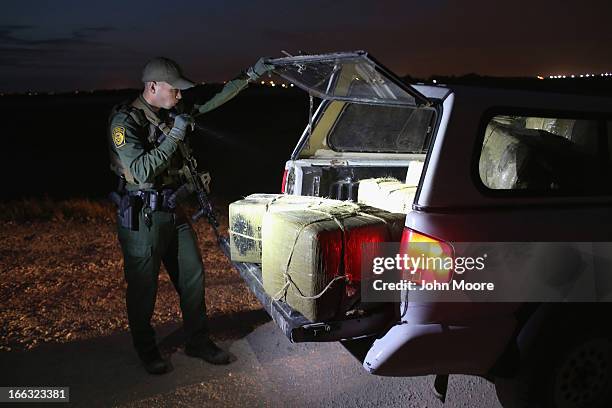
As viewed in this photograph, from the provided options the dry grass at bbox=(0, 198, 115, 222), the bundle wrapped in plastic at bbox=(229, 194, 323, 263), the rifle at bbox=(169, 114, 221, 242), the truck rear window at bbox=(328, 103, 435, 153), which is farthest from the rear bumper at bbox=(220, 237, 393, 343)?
the dry grass at bbox=(0, 198, 115, 222)

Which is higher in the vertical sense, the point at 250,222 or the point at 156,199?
the point at 156,199

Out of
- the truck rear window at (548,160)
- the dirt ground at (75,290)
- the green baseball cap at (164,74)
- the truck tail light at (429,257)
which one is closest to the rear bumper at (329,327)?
the truck tail light at (429,257)

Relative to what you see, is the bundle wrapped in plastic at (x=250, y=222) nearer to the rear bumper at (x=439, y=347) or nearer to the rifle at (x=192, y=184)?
the rifle at (x=192, y=184)

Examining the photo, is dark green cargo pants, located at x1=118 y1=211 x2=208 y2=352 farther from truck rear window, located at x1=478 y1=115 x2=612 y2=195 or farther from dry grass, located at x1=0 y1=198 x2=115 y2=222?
dry grass, located at x1=0 y1=198 x2=115 y2=222

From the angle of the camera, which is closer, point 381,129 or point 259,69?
point 259,69

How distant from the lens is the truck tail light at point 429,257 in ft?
8.34

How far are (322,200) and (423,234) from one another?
1.09 metres

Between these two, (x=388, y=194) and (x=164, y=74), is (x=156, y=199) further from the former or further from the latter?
(x=388, y=194)

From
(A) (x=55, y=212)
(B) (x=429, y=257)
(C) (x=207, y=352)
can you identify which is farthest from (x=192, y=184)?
(A) (x=55, y=212)

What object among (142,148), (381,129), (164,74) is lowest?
(142,148)

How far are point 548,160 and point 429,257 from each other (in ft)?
3.72

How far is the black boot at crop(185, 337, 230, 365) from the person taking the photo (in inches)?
143

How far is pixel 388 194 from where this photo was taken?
12.2ft

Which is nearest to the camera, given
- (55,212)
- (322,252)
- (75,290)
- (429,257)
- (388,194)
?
(429,257)
